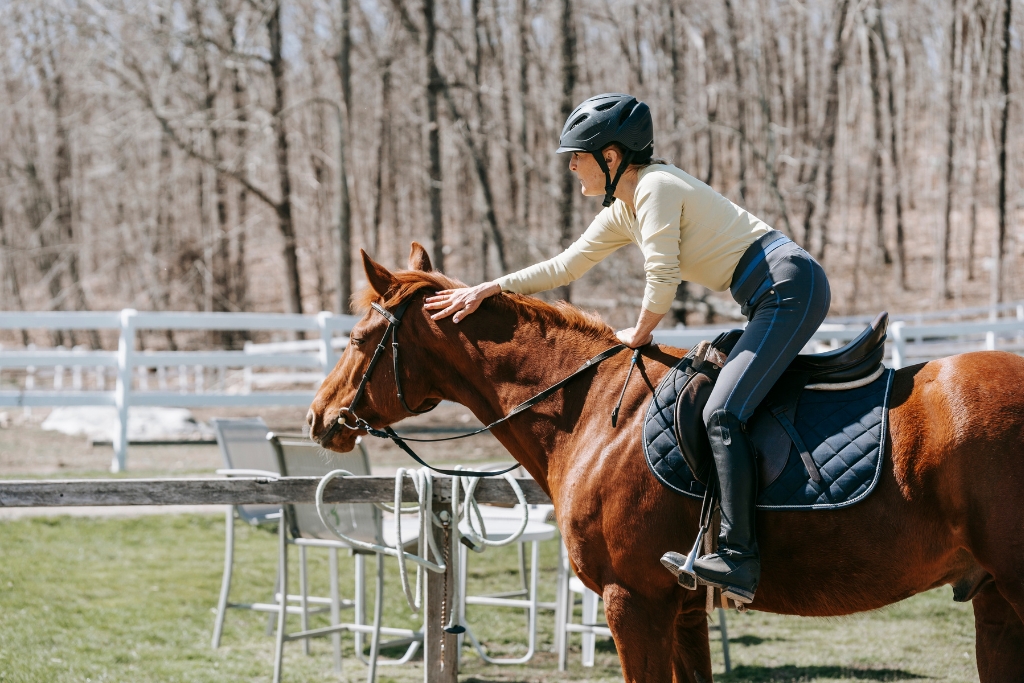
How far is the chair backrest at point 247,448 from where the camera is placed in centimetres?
623

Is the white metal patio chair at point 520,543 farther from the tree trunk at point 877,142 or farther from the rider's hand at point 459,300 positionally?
the tree trunk at point 877,142

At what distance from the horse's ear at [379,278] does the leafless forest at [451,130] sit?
1391 centimetres

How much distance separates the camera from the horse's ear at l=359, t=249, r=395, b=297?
3492mm

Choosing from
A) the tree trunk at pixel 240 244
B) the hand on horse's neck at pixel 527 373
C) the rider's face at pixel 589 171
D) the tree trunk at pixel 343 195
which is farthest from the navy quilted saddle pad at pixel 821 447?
the tree trunk at pixel 240 244

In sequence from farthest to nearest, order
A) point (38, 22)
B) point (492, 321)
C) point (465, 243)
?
1. point (465, 243)
2. point (38, 22)
3. point (492, 321)

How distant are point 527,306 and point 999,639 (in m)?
1.99

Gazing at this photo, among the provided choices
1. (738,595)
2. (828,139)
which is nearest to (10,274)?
(828,139)

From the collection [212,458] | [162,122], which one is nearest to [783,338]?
[212,458]

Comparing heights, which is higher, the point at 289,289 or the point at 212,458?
the point at 289,289

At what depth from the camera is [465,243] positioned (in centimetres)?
2727

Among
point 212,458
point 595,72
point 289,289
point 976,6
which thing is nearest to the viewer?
point 212,458

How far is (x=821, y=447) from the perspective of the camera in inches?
118

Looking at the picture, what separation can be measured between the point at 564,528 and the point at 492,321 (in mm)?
805

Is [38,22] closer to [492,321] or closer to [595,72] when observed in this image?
[595,72]
